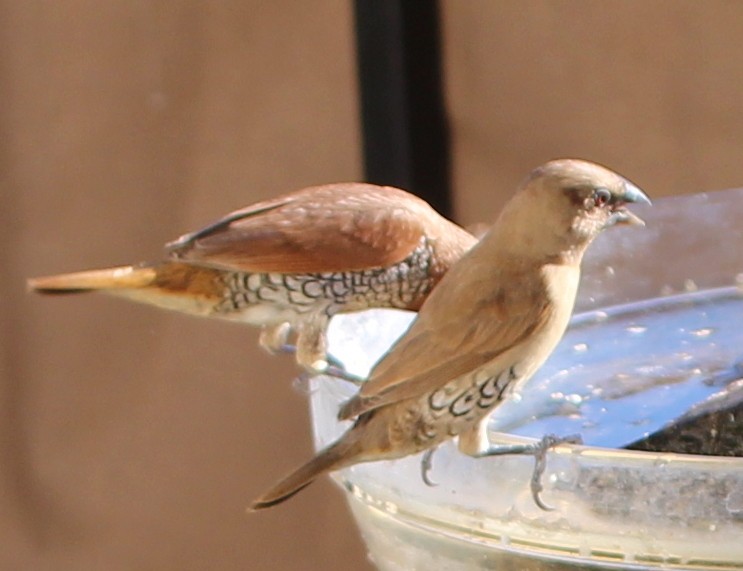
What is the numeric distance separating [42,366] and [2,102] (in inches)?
15.9

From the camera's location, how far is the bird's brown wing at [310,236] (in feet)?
3.00

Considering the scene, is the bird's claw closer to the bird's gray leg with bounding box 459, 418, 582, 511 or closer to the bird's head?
the bird's gray leg with bounding box 459, 418, 582, 511

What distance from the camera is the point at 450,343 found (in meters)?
0.75

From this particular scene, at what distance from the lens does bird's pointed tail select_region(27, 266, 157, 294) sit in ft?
2.77

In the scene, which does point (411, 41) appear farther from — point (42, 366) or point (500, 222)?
point (500, 222)

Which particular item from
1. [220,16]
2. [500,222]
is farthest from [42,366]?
[500,222]

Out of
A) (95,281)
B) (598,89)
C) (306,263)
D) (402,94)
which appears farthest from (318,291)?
(598,89)

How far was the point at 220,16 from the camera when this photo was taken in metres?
1.75

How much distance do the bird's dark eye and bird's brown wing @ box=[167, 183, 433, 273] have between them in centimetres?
21

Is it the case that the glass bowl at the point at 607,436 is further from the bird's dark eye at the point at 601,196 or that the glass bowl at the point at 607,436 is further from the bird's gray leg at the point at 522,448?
the bird's dark eye at the point at 601,196

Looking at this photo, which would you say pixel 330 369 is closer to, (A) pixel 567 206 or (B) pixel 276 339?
(B) pixel 276 339

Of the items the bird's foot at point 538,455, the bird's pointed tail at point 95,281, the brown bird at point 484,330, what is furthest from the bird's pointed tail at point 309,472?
the bird's pointed tail at point 95,281

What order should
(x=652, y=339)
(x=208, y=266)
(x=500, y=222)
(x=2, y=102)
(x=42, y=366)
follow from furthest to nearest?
(x=42, y=366) → (x=2, y=102) → (x=652, y=339) → (x=208, y=266) → (x=500, y=222)

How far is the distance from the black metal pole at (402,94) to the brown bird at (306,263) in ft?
2.53
